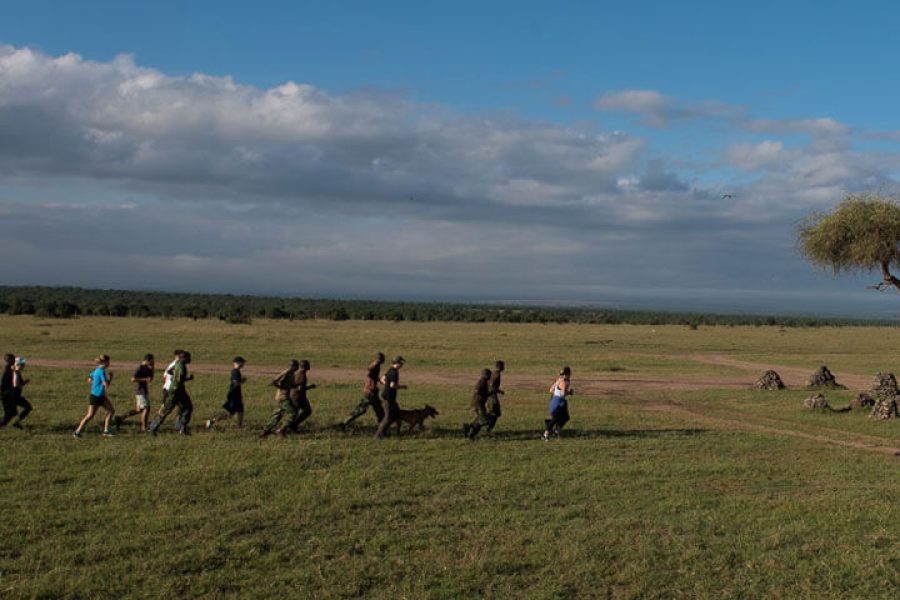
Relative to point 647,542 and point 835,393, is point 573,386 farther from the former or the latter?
point 647,542

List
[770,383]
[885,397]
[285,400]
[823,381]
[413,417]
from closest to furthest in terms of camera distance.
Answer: [285,400]
[413,417]
[885,397]
[770,383]
[823,381]

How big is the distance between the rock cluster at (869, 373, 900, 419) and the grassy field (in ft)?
1.45

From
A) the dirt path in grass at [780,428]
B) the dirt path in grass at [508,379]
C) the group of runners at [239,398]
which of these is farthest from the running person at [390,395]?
the dirt path in grass at [508,379]

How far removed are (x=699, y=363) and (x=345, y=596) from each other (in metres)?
38.2

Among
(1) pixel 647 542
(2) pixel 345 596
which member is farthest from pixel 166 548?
(1) pixel 647 542

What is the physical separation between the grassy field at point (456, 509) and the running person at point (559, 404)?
1.30 ft

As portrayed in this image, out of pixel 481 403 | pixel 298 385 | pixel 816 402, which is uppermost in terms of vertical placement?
pixel 298 385

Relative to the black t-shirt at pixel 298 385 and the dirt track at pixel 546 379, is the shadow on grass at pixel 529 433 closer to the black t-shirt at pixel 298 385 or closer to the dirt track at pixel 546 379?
the black t-shirt at pixel 298 385

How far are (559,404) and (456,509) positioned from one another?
5.97 metres

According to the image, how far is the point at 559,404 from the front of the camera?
51.7 ft

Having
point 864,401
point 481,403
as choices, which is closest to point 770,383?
point 864,401

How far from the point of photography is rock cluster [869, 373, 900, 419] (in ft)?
67.1

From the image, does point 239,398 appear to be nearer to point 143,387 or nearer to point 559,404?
point 143,387

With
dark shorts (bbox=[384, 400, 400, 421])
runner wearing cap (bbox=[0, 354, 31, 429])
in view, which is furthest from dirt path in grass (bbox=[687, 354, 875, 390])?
runner wearing cap (bbox=[0, 354, 31, 429])
